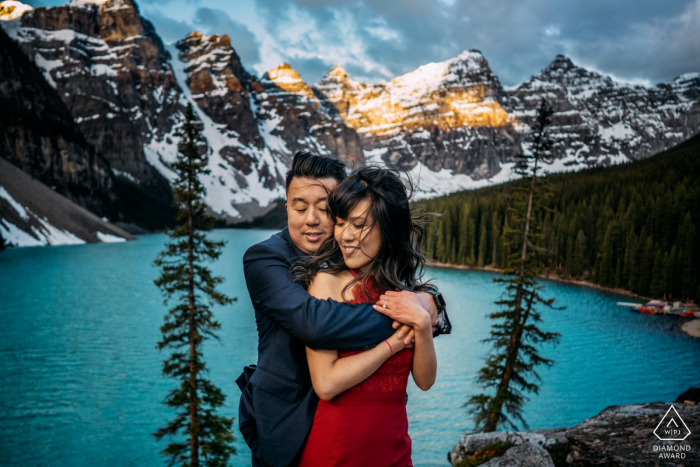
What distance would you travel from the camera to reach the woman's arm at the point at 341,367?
1942 mm

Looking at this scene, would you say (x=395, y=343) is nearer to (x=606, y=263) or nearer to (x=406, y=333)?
(x=406, y=333)

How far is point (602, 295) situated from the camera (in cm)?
4262

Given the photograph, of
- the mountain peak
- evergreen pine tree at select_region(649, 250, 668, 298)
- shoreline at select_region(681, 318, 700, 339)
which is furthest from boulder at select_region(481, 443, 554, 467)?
the mountain peak

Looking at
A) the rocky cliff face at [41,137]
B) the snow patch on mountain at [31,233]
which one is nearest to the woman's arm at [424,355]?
the snow patch on mountain at [31,233]

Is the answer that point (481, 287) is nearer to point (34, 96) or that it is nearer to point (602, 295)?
point (602, 295)

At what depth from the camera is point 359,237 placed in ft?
7.21

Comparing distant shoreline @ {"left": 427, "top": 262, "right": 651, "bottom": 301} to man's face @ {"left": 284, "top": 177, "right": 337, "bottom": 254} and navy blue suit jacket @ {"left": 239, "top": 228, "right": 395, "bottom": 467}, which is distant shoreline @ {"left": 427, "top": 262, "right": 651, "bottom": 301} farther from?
navy blue suit jacket @ {"left": 239, "top": 228, "right": 395, "bottom": 467}

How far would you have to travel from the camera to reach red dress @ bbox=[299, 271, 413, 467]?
1.97 meters

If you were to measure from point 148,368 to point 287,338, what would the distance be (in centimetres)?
2038

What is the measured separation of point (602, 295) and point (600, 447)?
43.8 meters

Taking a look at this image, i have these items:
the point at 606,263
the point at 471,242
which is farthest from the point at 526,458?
the point at 471,242

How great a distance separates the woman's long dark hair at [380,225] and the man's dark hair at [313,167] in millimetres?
328

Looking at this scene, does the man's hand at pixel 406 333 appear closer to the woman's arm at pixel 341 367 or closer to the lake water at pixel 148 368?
the woman's arm at pixel 341 367

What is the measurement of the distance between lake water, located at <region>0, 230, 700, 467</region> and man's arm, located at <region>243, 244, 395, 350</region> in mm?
13730
